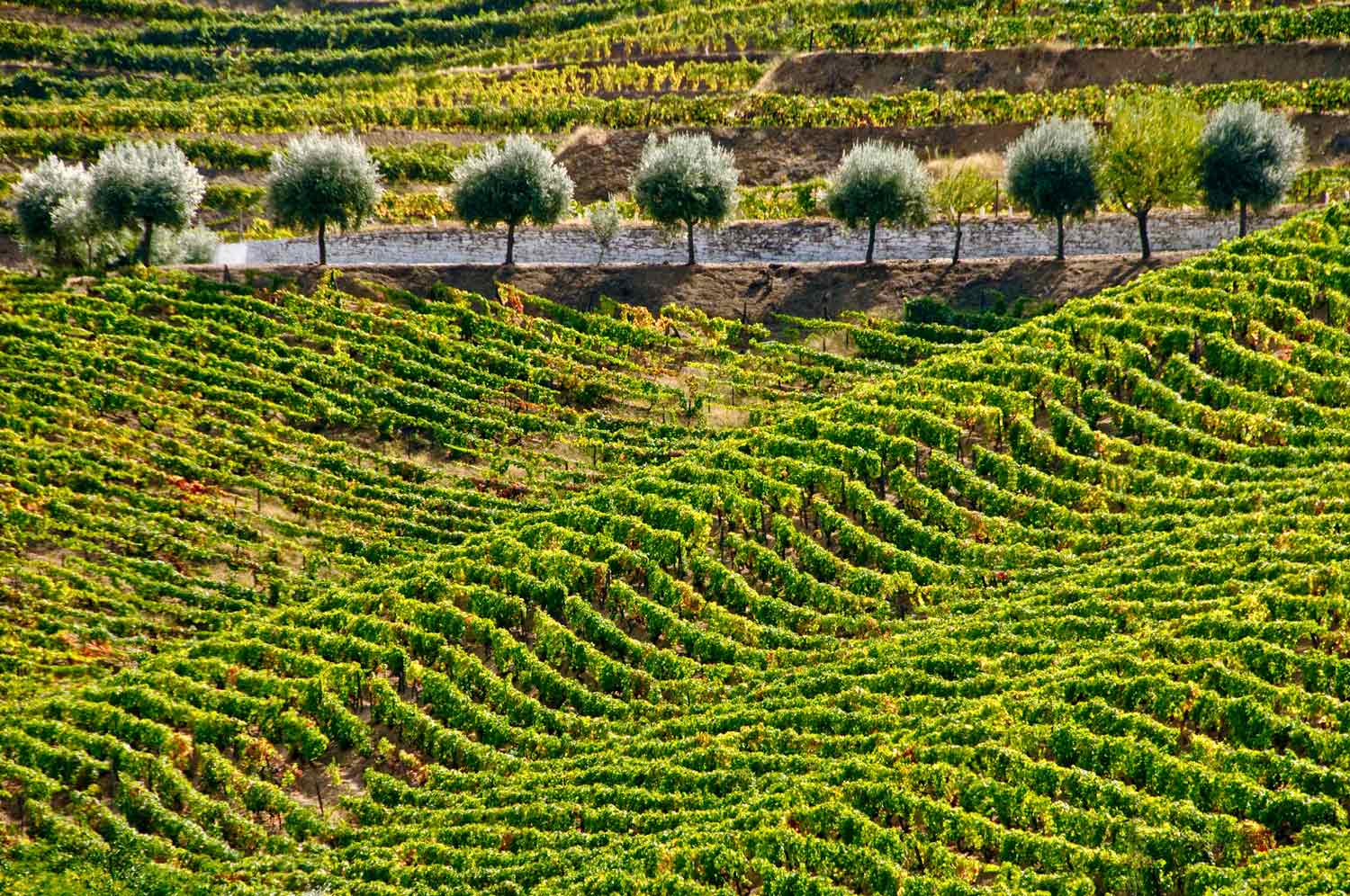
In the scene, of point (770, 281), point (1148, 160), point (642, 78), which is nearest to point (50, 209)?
point (770, 281)

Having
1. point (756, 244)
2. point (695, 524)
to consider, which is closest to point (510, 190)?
point (756, 244)

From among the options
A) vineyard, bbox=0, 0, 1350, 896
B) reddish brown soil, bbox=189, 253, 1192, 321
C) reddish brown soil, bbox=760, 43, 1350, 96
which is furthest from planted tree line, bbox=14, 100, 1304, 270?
reddish brown soil, bbox=760, 43, 1350, 96

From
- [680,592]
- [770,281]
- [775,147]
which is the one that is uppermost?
[775,147]

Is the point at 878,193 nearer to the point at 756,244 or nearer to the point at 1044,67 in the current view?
the point at 756,244

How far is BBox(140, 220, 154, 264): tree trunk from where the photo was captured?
55000mm

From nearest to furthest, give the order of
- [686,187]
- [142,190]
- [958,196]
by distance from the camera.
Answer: [142,190], [958,196], [686,187]

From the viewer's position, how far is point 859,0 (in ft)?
261

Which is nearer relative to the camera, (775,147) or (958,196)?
(958,196)

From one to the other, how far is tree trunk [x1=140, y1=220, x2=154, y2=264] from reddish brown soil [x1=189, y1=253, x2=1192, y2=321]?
2.26 m

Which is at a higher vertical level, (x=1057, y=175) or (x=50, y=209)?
(x=1057, y=175)

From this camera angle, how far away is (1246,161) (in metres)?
53.1

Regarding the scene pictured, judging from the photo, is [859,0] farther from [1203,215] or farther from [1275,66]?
[1203,215]

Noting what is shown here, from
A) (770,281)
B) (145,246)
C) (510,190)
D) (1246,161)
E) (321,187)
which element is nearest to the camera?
(1246,161)

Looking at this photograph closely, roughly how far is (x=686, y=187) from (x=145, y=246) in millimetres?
17794
